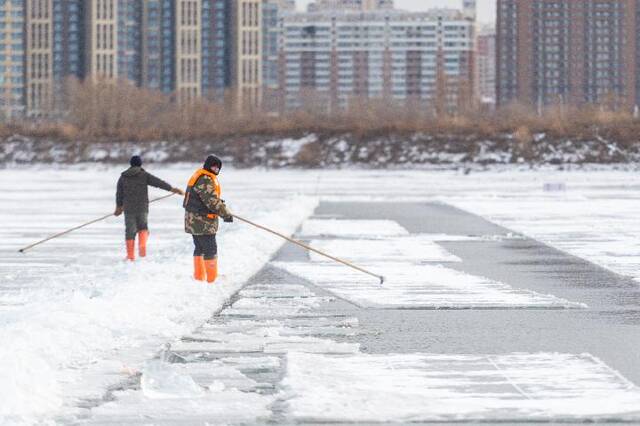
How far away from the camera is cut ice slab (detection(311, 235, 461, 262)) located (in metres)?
21.3

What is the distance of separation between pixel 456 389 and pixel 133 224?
11.2m

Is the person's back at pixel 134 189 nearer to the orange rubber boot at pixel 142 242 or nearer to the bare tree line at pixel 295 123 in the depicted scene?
the orange rubber boot at pixel 142 242

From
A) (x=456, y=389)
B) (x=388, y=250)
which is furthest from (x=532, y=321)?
(x=388, y=250)

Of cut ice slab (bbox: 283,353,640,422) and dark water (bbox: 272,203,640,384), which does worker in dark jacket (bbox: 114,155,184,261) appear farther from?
cut ice slab (bbox: 283,353,640,422)

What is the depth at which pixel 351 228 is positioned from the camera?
29016mm

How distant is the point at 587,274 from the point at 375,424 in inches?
424

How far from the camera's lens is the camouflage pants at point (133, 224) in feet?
66.1

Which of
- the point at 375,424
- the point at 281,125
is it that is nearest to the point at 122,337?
the point at 375,424

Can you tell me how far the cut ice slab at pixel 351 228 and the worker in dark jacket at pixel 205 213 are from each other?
976cm

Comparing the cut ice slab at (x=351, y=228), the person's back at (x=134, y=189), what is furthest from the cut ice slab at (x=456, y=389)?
the cut ice slab at (x=351, y=228)

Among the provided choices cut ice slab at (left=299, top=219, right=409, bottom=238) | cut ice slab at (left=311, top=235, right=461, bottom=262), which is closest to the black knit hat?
cut ice slab at (left=311, top=235, right=461, bottom=262)

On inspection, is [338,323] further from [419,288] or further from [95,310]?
[419,288]

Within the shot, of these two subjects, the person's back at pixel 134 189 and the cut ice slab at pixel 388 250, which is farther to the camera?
the cut ice slab at pixel 388 250

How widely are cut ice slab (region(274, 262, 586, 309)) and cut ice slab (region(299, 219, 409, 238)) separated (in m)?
6.62
